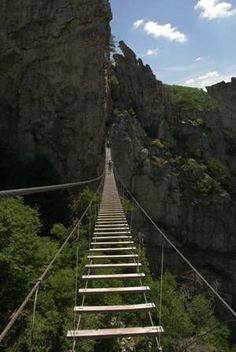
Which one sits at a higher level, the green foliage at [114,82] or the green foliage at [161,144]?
the green foliage at [114,82]

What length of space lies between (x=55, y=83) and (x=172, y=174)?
1293 centimetres

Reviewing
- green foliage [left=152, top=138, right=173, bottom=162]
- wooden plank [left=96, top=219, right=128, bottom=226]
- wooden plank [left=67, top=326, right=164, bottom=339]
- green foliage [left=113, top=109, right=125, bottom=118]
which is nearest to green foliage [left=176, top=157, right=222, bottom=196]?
green foliage [left=152, top=138, right=173, bottom=162]

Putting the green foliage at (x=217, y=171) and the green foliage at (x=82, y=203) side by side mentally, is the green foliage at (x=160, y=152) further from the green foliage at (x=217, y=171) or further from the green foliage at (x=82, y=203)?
the green foliage at (x=82, y=203)

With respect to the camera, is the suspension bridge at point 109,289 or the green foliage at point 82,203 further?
the green foliage at point 82,203

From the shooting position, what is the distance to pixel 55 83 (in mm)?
38500

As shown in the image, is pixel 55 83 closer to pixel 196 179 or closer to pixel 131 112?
pixel 131 112

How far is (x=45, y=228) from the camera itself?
104 feet

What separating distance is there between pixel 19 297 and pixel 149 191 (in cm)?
2445

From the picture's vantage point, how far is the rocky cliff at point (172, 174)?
39.4 meters

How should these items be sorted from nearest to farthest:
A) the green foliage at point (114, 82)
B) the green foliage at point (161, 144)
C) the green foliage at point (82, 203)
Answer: the green foliage at point (82, 203), the green foliage at point (161, 144), the green foliage at point (114, 82)

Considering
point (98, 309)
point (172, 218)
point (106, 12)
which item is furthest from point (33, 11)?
point (98, 309)

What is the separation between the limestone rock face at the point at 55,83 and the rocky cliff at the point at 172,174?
337 centimetres

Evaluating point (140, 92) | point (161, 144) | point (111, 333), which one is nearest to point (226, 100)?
point (140, 92)

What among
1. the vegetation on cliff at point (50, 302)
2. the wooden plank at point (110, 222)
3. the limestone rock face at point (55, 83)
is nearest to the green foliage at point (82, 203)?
the limestone rock face at point (55, 83)
